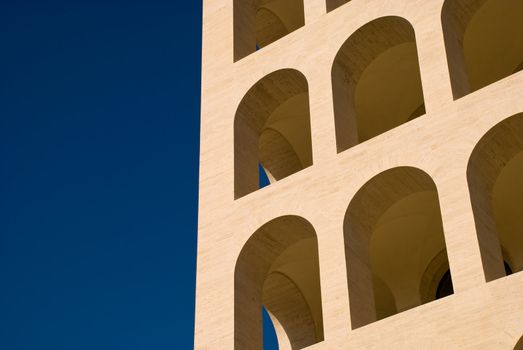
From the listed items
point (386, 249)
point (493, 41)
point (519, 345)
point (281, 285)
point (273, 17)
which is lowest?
point (281, 285)

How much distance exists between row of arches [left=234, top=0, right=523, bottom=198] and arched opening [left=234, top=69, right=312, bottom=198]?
0.02m

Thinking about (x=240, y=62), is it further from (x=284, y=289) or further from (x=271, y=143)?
(x=284, y=289)

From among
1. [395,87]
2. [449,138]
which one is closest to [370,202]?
[449,138]

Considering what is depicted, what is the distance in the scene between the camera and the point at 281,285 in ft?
83.3

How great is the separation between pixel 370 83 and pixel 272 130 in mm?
2414

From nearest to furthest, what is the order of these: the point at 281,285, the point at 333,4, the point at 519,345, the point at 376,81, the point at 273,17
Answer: the point at 519,345 → the point at 333,4 → the point at 281,285 → the point at 376,81 → the point at 273,17

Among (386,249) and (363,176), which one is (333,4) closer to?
(386,249)

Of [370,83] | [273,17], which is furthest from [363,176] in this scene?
[273,17]

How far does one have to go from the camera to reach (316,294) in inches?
1007

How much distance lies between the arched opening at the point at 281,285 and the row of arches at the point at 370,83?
4.44 feet

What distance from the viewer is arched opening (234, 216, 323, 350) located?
861 inches

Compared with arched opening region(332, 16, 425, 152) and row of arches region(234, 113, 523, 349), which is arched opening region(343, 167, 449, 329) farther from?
arched opening region(332, 16, 425, 152)

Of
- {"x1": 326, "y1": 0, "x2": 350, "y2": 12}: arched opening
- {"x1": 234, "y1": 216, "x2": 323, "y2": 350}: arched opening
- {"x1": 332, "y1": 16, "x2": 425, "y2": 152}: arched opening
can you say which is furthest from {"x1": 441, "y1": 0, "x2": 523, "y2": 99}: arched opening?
{"x1": 234, "y1": 216, "x2": 323, "y2": 350}: arched opening

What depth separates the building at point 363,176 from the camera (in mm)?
19125
